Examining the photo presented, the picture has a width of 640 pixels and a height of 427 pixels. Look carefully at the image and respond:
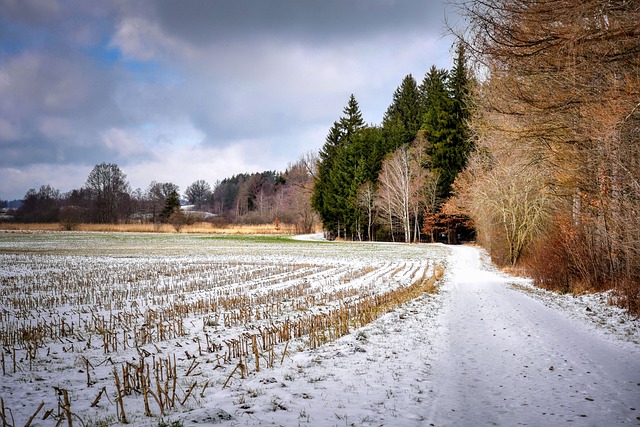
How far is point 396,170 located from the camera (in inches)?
1918

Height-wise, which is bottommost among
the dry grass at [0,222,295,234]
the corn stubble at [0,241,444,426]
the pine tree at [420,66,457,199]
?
the corn stubble at [0,241,444,426]

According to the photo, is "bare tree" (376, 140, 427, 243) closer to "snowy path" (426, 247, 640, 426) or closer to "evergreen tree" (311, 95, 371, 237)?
"evergreen tree" (311, 95, 371, 237)

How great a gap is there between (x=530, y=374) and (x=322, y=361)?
3043 millimetres

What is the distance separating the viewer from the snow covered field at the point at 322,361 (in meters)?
4.11

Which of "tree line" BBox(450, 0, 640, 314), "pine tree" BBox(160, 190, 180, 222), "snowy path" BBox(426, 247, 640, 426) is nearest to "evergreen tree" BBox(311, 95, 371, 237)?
"pine tree" BBox(160, 190, 180, 222)

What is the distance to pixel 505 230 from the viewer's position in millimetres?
22797

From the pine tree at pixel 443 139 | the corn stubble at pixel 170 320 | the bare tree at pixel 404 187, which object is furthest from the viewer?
the pine tree at pixel 443 139

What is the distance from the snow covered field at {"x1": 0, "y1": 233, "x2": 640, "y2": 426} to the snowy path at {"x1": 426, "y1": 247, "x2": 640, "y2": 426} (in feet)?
0.08

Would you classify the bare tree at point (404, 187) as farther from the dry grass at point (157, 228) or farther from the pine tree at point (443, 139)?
the dry grass at point (157, 228)

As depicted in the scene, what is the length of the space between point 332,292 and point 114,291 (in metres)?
7.76

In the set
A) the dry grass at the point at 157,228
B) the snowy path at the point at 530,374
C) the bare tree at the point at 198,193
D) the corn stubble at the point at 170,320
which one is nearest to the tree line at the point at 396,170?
the dry grass at the point at 157,228

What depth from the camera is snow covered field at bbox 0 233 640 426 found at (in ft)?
13.5

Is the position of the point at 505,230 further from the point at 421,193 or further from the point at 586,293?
the point at 421,193

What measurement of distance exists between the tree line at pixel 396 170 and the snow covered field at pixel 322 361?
121 feet
